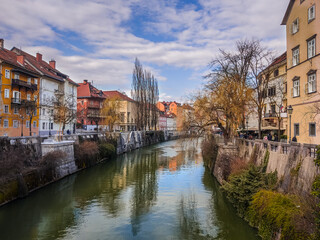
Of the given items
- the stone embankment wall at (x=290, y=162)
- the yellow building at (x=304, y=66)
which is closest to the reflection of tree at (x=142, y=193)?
the stone embankment wall at (x=290, y=162)

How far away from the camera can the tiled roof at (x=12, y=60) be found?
29.4 metres

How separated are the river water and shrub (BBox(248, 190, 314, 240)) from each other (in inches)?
50.2

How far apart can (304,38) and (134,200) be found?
14791 millimetres

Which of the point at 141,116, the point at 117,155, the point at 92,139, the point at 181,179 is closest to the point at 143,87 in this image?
the point at 141,116

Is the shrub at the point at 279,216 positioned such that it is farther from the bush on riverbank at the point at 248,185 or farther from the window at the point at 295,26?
the window at the point at 295,26

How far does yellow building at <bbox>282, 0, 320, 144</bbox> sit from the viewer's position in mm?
15617

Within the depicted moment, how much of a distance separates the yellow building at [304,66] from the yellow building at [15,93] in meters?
24.3

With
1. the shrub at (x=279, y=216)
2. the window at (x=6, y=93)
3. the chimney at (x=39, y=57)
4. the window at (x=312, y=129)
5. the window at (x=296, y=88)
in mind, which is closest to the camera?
the shrub at (x=279, y=216)

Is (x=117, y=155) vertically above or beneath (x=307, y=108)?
beneath

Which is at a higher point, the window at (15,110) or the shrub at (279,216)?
the window at (15,110)

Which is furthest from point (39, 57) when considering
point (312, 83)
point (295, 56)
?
point (312, 83)

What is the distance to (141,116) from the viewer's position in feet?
179

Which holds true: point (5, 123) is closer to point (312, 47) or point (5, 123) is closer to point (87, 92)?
point (87, 92)

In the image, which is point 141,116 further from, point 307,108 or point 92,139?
point 307,108
